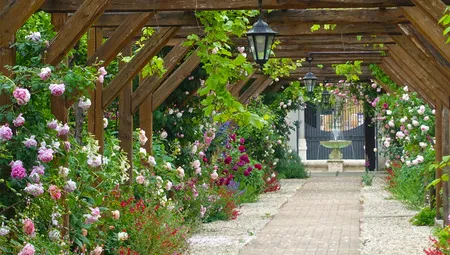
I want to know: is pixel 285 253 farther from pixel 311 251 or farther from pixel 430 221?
pixel 430 221

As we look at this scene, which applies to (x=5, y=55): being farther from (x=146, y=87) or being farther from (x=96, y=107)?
(x=146, y=87)

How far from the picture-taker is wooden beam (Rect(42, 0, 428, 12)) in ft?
28.8

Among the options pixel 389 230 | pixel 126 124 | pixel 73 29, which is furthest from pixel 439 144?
pixel 73 29

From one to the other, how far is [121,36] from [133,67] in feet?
4.26

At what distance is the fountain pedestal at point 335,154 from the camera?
32688 millimetres

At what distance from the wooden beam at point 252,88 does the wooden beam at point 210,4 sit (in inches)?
480

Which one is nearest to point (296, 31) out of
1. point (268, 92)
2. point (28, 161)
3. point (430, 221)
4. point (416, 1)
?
point (430, 221)

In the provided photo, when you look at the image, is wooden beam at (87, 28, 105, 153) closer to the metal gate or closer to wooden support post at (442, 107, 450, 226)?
wooden support post at (442, 107, 450, 226)

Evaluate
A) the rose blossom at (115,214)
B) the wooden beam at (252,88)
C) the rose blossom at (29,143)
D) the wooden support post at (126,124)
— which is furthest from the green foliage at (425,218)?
the rose blossom at (29,143)

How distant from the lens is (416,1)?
7746mm

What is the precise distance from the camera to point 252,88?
21484mm

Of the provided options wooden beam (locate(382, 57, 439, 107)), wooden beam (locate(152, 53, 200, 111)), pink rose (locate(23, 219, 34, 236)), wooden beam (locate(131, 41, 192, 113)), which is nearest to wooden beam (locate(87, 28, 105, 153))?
wooden beam (locate(131, 41, 192, 113))

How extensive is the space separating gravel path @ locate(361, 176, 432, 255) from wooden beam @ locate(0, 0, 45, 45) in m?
5.68

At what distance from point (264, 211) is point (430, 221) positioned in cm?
385
